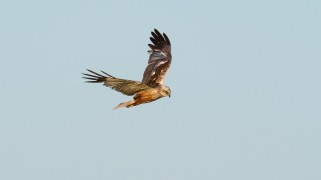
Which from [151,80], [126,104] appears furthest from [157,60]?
[126,104]

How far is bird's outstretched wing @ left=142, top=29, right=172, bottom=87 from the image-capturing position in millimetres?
19656

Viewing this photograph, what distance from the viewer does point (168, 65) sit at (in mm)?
20469

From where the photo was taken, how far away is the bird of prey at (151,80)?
52.3 feet

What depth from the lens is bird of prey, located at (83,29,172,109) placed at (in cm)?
1594

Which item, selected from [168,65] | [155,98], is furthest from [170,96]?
[168,65]

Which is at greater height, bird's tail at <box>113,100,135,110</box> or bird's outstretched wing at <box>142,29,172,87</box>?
bird's outstretched wing at <box>142,29,172,87</box>

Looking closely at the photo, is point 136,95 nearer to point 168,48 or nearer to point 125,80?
point 125,80

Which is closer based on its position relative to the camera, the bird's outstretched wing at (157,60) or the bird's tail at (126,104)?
the bird's tail at (126,104)

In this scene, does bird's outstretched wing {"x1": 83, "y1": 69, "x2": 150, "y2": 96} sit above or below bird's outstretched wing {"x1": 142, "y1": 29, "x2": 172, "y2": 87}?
below

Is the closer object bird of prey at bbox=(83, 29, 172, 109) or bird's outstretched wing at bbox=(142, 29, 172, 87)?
bird of prey at bbox=(83, 29, 172, 109)

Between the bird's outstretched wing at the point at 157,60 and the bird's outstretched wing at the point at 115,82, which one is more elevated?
the bird's outstretched wing at the point at 157,60

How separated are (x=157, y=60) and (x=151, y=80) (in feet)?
5.46

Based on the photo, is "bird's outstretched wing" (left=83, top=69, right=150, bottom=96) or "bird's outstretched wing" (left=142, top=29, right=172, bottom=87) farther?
"bird's outstretched wing" (left=142, top=29, right=172, bottom=87)

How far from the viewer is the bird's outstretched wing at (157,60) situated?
19.7 meters
